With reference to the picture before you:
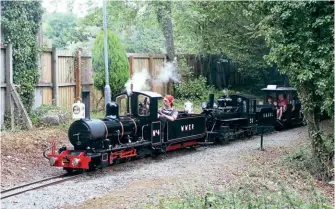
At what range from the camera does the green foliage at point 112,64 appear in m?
19.0

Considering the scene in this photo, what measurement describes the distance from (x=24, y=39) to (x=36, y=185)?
643 cm

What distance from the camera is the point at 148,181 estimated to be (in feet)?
34.5

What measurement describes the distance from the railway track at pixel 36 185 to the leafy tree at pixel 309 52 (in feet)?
18.2

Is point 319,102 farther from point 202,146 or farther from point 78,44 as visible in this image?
point 78,44

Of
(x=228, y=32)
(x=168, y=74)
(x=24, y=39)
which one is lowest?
(x=168, y=74)

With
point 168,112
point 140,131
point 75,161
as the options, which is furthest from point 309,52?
point 75,161

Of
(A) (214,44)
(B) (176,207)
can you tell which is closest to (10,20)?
(B) (176,207)

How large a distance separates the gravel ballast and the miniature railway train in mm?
346

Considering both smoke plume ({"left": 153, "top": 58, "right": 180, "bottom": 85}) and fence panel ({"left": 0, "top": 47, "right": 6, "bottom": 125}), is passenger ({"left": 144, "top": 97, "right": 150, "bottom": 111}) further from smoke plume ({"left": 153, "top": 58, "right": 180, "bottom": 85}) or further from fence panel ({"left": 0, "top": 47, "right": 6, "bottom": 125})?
smoke plume ({"left": 153, "top": 58, "right": 180, "bottom": 85})

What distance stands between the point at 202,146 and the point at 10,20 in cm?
725

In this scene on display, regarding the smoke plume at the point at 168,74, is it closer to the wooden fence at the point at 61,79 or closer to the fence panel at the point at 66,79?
the wooden fence at the point at 61,79

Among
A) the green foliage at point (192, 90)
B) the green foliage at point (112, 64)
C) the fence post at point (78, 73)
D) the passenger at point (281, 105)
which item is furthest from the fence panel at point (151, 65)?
the passenger at point (281, 105)

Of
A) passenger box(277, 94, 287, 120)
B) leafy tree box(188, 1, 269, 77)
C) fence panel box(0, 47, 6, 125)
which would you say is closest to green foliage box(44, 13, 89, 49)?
leafy tree box(188, 1, 269, 77)

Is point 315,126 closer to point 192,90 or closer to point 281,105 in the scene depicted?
point 281,105
